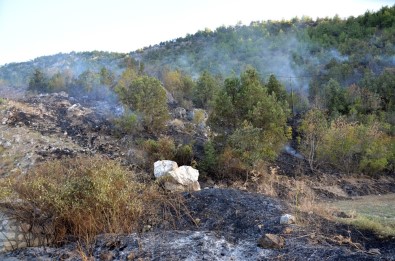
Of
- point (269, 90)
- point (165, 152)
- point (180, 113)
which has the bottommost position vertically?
point (165, 152)

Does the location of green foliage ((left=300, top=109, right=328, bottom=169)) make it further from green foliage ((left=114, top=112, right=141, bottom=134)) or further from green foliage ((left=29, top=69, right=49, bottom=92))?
green foliage ((left=29, top=69, right=49, bottom=92))

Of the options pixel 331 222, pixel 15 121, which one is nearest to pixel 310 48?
pixel 15 121

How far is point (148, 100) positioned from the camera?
53.2ft

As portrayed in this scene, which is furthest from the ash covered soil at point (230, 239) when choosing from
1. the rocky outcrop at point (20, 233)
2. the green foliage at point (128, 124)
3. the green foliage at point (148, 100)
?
the green foliage at point (148, 100)

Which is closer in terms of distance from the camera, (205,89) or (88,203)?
(88,203)

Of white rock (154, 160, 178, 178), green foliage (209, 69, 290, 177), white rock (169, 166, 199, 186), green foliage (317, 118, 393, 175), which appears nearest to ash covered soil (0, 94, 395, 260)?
white rock (169, 166, 199, 186)

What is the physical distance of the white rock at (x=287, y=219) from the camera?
5.56 metres

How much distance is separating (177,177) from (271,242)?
506cm

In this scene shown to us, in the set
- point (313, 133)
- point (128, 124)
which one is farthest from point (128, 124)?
point (313, 133)

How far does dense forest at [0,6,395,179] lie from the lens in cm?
1442

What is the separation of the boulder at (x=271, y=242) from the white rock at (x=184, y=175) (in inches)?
190

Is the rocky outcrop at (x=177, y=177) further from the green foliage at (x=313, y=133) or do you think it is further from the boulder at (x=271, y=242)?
the green foliage at (x=313, y=133)

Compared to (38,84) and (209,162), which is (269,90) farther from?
(38,84)

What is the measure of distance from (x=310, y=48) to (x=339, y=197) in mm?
34304
